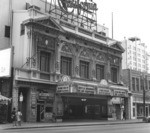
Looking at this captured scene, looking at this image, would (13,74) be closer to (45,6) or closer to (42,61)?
(42,61)

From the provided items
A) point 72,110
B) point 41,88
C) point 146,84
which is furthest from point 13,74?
Result: point 146,84

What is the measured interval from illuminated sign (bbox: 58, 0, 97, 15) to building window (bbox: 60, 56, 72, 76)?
24.3 feet

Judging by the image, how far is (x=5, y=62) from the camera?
34094 millimetres

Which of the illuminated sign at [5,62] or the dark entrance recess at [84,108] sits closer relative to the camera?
the illuminated sign at [5,62]

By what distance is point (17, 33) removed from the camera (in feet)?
121

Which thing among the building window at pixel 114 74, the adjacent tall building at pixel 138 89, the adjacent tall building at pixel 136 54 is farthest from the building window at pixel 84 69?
the adjacent tall building at pixel 136 54

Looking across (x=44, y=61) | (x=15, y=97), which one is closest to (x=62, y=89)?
(x=44, y=61)

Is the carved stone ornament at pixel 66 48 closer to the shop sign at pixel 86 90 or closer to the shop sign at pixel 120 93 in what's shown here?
the shop sign at pixel 86 90

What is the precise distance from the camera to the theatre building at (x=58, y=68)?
34625 millimetres

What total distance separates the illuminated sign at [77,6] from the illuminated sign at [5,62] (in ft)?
40.3

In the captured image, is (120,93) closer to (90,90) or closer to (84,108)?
(84,108)

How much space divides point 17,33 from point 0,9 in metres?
4.25

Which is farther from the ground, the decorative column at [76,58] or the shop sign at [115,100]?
the decorative column at [76,58]

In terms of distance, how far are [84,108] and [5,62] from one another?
16.0 m
